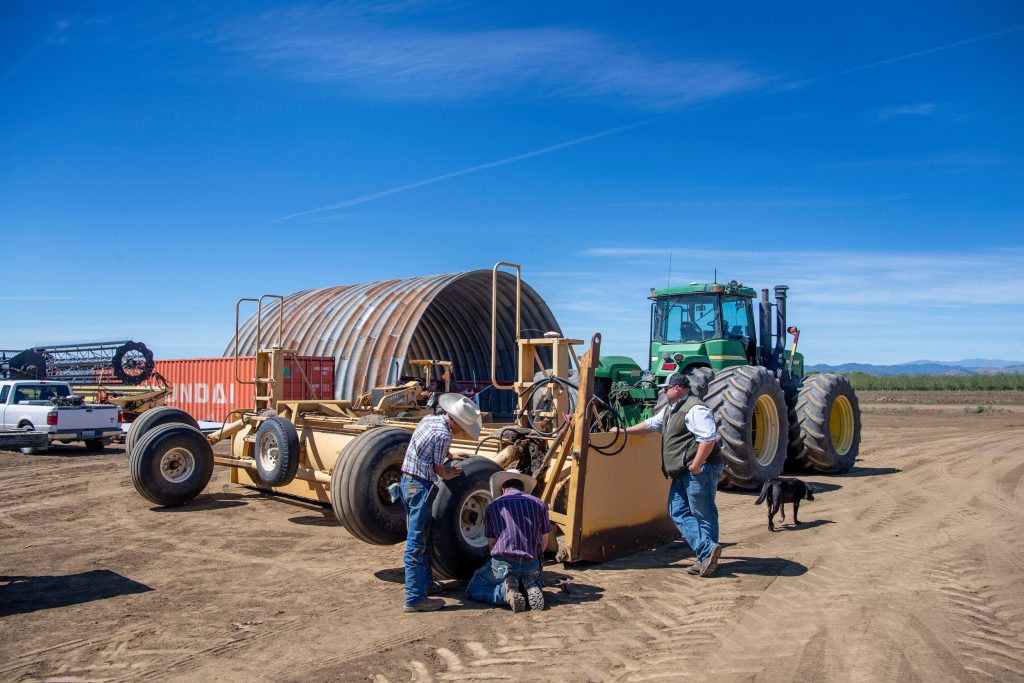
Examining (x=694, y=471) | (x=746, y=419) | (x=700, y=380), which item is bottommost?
(x=694, y=471)

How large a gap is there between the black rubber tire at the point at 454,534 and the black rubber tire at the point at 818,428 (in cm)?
773

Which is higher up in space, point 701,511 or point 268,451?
point 268,451

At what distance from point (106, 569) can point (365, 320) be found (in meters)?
14.3

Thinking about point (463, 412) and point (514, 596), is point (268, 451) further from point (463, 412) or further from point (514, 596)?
point (514, 596)

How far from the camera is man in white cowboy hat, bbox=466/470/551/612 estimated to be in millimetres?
5555

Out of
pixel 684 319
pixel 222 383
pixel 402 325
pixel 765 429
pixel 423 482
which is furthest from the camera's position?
pixel 222 383

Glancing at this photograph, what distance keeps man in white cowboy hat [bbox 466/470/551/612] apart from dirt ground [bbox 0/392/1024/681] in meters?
0.15

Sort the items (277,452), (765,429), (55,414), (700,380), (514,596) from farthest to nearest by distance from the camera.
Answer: (55,414) → (765,429) → (700,380) → (277,452) → (514,596)

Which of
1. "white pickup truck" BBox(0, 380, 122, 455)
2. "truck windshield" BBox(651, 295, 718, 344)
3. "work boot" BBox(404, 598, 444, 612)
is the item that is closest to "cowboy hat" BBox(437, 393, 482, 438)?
"work boot" BBox(404, 598, 444, 612)

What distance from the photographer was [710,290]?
1242 centimetres

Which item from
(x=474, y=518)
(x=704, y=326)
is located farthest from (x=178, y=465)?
(x=704, y=326)

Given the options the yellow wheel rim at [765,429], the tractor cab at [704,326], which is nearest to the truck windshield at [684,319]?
the tractor cab at [704,326]

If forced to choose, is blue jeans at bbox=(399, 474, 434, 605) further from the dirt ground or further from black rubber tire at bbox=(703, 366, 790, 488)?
black rubber tire at bbox=(703, 366, 790, 488)

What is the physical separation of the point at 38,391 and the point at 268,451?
41.8 ft
